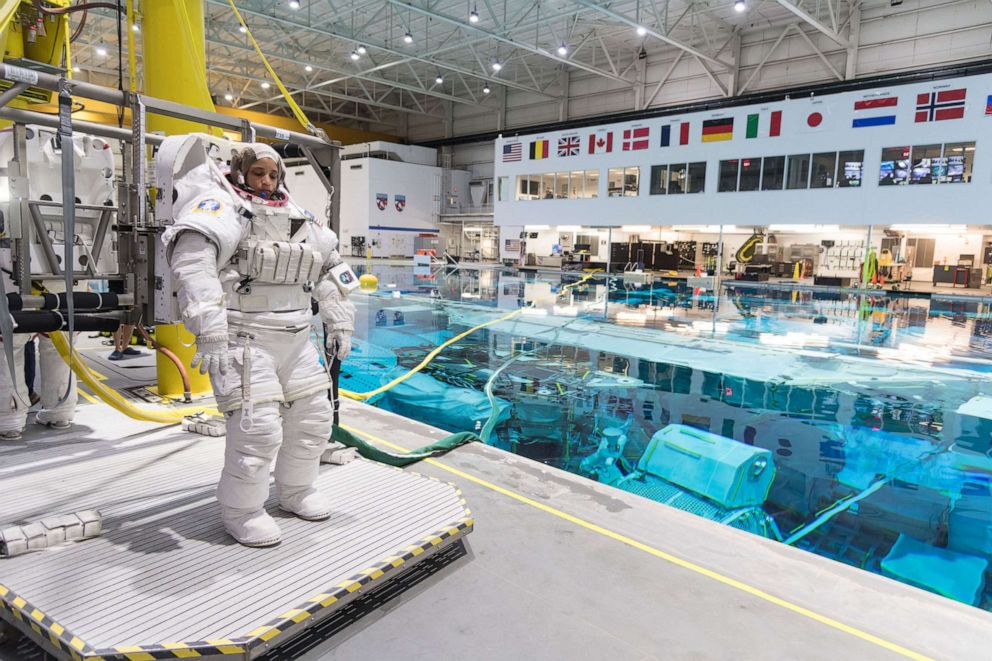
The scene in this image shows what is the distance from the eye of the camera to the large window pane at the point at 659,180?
29.7m

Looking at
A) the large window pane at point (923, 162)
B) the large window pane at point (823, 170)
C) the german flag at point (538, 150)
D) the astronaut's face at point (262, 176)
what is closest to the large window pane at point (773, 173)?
the large window pane at point (823, 170)

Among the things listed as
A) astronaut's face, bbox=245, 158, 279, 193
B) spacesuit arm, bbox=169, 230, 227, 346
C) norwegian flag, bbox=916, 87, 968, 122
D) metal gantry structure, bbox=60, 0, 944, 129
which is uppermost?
metal gantry structure, bbox=60, 0, 944, 129

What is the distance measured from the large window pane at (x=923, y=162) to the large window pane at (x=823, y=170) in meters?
2.69

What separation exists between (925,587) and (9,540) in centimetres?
483

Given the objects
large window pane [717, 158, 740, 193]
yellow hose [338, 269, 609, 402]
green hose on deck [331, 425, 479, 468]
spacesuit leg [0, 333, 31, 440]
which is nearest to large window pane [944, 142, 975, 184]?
large window pane [717, 158, 740, 193]

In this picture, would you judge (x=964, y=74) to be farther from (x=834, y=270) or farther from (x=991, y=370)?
(x=991, y=370)

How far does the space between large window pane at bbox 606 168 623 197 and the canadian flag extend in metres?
1.10

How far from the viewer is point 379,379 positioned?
8117 millimetres

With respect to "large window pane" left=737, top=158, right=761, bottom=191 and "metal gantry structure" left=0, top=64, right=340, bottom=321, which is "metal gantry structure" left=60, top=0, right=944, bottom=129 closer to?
"large window pane" left=737, top=158, right=761, bottom=191

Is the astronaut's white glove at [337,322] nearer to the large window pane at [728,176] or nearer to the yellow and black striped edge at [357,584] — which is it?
the yellow and black striped edge at [357,584]

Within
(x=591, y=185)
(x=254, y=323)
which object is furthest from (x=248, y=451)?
(x=591, y=185)

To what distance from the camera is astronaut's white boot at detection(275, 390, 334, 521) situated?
10.5ft

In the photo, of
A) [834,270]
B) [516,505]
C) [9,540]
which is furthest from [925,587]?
[834,270]

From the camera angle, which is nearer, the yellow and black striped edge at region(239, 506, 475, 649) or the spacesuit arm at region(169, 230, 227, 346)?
the yellow and black striped edge at region(239, 506, 475, 649)
